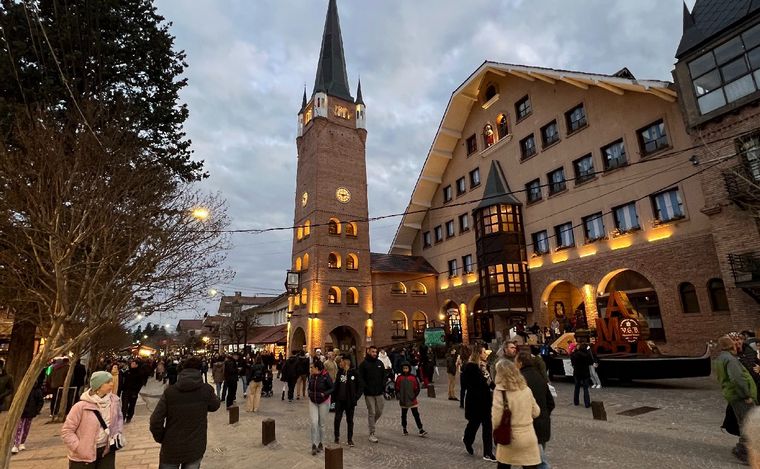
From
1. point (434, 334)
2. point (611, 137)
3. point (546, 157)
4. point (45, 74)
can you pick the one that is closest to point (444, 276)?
point (434, 334)

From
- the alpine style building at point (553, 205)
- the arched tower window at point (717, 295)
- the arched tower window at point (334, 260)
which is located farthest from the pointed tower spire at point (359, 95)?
the arched tower window at point (717, 295)

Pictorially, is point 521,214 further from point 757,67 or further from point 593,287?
point 757,67

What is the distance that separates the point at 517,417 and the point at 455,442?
414cm

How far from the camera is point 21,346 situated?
13.5 metres

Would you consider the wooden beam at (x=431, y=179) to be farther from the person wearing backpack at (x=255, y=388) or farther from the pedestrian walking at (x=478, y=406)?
the pedestrian walking at (x=478, y=406)

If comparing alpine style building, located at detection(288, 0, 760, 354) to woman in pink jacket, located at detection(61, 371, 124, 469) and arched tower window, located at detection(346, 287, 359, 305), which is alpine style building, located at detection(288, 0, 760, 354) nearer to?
arched tower window, located at detection(346, 287, 359, 305)

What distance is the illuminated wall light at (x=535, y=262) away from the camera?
25844 mm

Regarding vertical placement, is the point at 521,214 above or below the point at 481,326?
above

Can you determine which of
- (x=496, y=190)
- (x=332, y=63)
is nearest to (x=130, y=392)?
(x=496, y=190)

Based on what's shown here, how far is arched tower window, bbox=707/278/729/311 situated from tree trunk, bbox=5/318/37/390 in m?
25.6

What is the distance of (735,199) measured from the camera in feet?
49.6

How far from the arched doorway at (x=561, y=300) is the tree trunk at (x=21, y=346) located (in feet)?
79.4

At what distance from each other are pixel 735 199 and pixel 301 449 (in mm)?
16871

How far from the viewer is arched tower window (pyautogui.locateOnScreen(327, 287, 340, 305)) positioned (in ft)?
107
